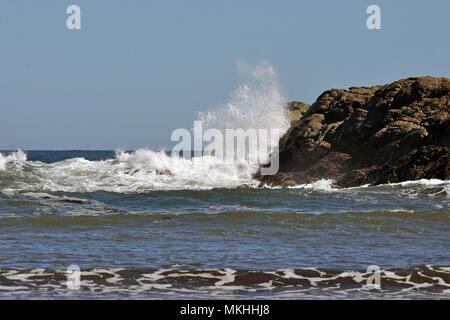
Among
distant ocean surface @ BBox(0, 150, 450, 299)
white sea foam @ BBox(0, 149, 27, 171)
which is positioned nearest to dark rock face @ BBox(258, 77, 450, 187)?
distant ocean surface @ BBox(0, 150, 450, 299)

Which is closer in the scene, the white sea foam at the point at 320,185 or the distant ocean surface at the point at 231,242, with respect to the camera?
the distant ocean surface at the point at 231,242

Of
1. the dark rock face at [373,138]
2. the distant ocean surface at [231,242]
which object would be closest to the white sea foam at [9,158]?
the distant ocean surface at [231,242]

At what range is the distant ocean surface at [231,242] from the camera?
7.21 meters

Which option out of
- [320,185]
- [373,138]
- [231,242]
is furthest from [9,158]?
[231,242]

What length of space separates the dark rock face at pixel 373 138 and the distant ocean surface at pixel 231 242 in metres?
1.00

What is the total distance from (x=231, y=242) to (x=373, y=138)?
430 inches

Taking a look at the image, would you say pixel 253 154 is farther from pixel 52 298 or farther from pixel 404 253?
pixel 52 298

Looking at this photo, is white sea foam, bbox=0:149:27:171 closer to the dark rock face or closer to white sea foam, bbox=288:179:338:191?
the dark rock face

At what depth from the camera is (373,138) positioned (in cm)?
1977

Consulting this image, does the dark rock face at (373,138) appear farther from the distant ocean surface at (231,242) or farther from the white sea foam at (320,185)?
the distant ocean surface at (231,242)

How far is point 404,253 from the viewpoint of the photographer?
899cm

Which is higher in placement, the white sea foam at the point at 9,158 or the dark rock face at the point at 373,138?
the dark rock face at the point at 373,138
